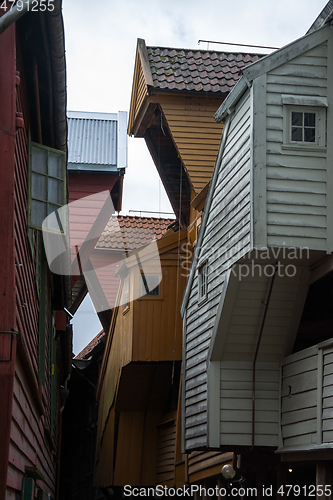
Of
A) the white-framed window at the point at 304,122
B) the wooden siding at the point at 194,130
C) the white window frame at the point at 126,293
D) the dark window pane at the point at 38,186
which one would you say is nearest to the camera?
the white-framed window at the point at 304,122

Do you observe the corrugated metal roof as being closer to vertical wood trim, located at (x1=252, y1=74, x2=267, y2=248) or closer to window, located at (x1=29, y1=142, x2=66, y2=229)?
window, located at (x1=29, y1=142, x2=66, y2=229)

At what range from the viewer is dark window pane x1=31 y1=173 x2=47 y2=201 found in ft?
28.1

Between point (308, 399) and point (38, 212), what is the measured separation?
4.28 meters

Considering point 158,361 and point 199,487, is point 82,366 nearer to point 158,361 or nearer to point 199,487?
point 158,361

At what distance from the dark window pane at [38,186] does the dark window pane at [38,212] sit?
0.10 meters

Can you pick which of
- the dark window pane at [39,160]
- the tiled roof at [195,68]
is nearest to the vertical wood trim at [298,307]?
the dark window pane at [39,160]

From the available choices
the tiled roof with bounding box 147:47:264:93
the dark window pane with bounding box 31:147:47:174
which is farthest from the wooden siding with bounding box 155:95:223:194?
the dark window pane with bounding box 31:147:47:174

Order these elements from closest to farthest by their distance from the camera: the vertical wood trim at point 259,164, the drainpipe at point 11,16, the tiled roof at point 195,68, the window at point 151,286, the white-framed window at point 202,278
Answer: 1. the drainpipe at point 11,16
2. the vertical wood trim at point 259,164
3. the white-framed window at point 202,278
4. the tiled roof at point 195,68
5. the window at point 151,286

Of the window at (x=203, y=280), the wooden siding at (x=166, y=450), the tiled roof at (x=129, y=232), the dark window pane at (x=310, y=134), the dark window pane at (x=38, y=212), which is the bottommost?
the wooden siding at (x=166, y=450)

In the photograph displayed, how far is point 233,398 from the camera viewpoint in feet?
30.4

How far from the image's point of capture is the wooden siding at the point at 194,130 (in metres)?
13.7

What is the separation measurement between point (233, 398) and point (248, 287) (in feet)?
5.70

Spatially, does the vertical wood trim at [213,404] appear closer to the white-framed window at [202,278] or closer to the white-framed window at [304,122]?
the white-framed window at [202,278]

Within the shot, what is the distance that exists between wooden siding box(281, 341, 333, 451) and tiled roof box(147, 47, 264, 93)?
23.5 feet
